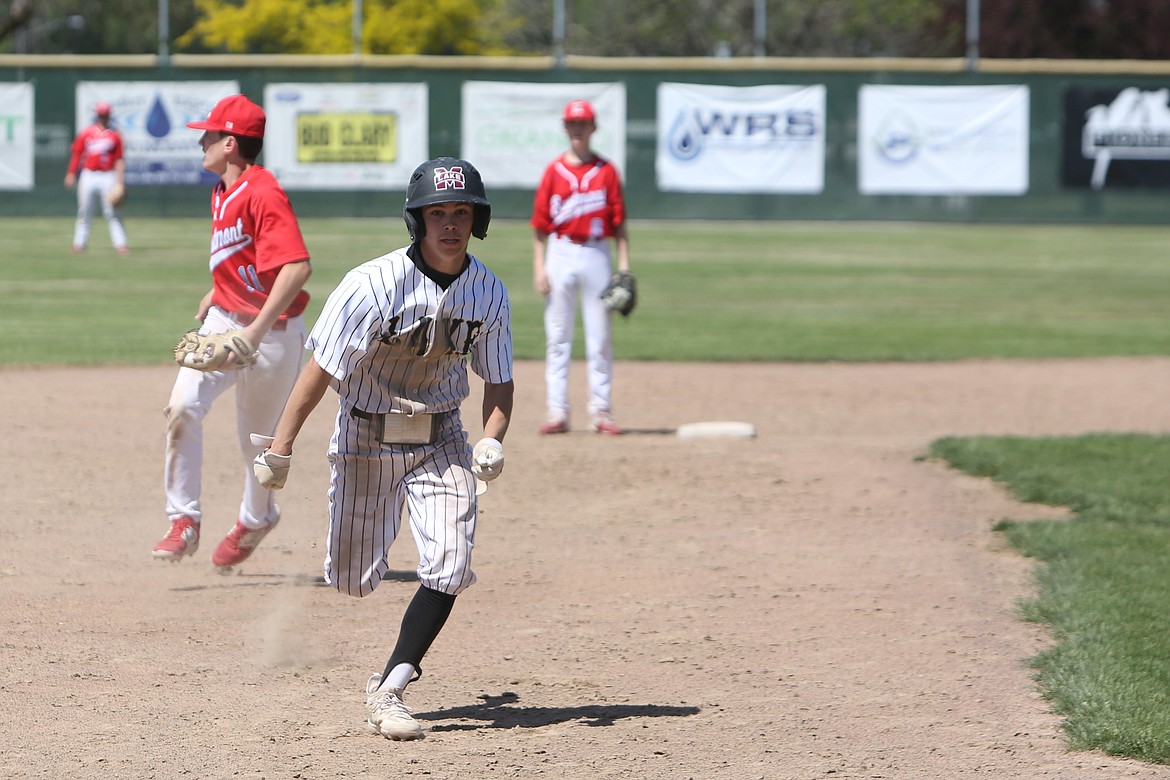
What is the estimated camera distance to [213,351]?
18.0ft

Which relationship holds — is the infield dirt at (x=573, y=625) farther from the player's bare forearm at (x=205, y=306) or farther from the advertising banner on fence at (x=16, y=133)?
the advertising banner on fence at (x=16, y=133)

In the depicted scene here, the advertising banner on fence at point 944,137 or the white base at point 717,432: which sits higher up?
the advertising banner on fence at point 944,137

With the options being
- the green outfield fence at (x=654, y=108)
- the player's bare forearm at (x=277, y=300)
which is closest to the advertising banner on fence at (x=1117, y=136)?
the green outfield fence at (x=654, y=108)

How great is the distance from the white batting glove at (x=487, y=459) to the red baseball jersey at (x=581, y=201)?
17.0ft

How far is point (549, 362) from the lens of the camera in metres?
9.68

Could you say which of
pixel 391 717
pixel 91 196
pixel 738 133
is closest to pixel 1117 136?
pixel 738 133

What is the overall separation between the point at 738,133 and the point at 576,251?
17.7 m

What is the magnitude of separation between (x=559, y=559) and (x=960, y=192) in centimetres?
2181

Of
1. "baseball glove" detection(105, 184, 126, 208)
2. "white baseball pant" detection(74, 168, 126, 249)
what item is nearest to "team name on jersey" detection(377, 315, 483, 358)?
"baseball glove" detection(105, 184, 126, 208)

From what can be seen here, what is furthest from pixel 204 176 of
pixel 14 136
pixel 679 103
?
pixel 679 103

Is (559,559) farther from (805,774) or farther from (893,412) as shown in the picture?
(893,412)

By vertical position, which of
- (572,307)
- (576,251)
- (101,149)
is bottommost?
(572,307)

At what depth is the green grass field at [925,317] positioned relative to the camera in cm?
575

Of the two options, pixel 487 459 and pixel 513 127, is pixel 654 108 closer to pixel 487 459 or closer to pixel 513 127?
pixel 513 127
